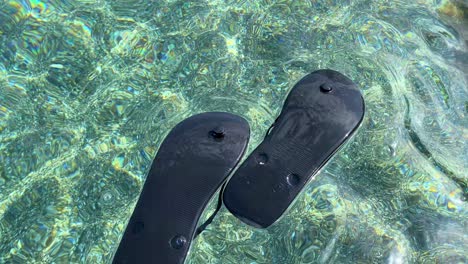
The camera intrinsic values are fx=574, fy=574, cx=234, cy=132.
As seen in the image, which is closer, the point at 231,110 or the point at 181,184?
the point at 181,184

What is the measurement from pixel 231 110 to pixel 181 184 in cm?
59

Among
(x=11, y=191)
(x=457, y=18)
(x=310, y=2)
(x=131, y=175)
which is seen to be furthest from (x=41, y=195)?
(x=457, y=18)

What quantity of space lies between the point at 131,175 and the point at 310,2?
1.48 m

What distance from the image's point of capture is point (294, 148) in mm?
2457

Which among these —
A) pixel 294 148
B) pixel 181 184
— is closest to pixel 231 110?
pixel 294 148

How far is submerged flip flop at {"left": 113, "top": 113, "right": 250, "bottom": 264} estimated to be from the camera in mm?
2221

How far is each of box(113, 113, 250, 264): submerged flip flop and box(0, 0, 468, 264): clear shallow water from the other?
14 cm

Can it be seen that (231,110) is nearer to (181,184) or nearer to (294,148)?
(294,148)

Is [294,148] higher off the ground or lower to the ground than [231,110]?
higher

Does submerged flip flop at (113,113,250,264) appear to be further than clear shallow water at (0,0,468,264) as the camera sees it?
No

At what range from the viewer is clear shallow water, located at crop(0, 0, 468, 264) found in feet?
7.88

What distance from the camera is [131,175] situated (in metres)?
2.57

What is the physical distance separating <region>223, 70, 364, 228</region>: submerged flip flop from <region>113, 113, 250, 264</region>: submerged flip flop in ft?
0.31

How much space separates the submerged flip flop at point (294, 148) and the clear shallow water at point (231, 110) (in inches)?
4.3
